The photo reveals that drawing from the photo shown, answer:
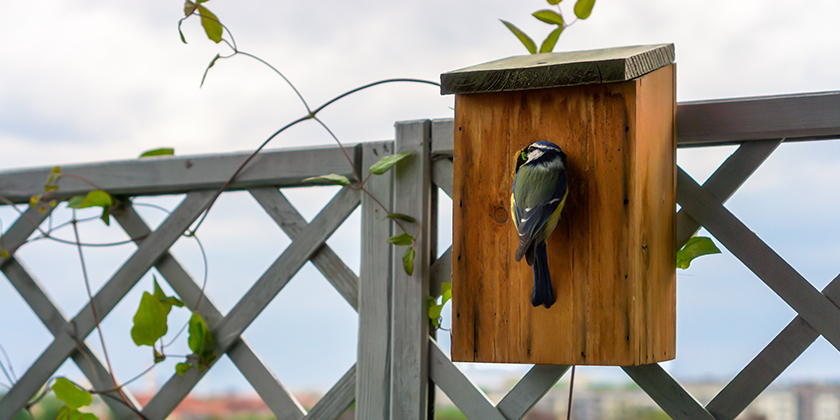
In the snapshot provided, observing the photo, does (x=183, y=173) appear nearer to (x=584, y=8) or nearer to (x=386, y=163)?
(x=386, y=163)

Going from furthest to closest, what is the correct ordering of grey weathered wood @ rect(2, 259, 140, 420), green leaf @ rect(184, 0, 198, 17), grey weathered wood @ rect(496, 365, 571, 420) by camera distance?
grey weathered wood @ rect(2, 259, 140, 420) → green leaf @ rect(184, 0, 198, 17) → grey weathered wood @ rect(496, 365, 571, 420)

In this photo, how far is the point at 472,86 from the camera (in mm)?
1000

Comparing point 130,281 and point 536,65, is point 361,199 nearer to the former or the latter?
point 536,65

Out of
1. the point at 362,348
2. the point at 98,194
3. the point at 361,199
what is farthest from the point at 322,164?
the point at 98,194

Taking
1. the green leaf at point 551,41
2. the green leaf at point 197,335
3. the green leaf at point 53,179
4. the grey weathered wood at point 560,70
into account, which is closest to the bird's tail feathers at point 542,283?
the grey weathered wood at point 560,70

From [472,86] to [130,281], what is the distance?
3.17ft

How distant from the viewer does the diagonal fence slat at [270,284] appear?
1.34 metres

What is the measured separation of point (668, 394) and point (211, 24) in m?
1.11

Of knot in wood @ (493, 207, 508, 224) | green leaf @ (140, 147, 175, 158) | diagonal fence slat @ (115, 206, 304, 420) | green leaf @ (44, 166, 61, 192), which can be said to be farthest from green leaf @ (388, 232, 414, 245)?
green leaf @ (44, 166, 61, 192)

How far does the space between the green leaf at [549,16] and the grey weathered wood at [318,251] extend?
2.02 ft

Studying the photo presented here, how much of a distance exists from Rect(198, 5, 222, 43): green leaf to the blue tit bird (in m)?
0.74

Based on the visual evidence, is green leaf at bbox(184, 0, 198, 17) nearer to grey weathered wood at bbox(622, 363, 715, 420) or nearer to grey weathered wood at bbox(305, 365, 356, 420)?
grey weathered wood at bbox(305, 365, 356, 420)

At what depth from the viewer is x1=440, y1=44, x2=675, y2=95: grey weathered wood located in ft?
2.97

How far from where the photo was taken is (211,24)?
131cm
